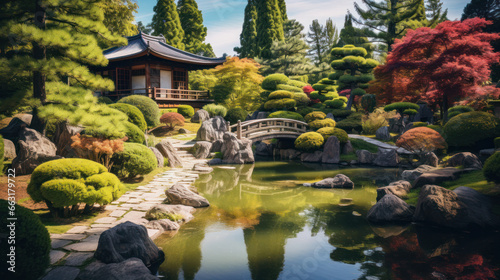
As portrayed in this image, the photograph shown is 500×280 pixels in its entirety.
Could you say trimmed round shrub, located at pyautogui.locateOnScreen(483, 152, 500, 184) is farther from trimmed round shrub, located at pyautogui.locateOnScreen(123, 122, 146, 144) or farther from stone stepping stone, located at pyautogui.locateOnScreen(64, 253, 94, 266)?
trimmed round shrub, located at pyautogui.locateOnScreen(123, 122, 146, 144)

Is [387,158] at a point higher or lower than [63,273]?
higher

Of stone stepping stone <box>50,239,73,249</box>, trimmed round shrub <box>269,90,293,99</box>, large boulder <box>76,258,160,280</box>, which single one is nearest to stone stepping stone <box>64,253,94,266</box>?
large boulder <box>76,258,160,280</box>

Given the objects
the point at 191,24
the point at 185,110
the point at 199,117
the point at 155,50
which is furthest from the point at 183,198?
the point at 191,24

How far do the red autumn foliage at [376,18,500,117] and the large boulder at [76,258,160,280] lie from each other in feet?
50.6

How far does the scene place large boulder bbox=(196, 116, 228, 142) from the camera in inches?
671

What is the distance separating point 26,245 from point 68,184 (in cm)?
208

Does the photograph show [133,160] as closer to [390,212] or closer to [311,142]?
[390,212]

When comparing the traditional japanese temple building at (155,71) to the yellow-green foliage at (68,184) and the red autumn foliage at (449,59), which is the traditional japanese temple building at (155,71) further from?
the yellow-green foliage at (68,184)

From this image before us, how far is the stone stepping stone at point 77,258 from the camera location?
437cm

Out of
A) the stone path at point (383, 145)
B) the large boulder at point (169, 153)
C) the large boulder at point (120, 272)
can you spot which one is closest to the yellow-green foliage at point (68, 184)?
the large boulder at point (120, 272)

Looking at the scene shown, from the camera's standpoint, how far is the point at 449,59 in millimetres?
15352

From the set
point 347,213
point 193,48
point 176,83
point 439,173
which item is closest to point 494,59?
point 439,173

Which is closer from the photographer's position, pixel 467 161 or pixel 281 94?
pixel 467 161

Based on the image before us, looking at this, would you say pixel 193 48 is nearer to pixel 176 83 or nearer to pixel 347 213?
pixel 176 83
